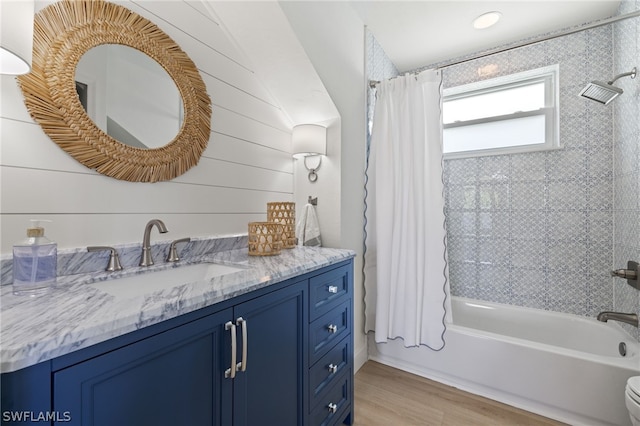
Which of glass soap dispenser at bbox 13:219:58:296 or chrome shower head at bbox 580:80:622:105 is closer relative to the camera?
glass soap dispenser at bbox 13:219:58:296

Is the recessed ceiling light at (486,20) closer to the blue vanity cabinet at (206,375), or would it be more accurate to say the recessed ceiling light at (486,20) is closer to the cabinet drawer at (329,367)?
the blue vanity cabinet at (206,375)

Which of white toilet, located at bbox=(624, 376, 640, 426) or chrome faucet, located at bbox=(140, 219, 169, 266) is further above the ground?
chrome faucet, located at bbox=(140, 219, 169, 266)

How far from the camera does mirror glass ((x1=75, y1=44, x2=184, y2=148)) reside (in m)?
0.98

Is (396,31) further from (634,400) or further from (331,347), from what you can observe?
(634,400)

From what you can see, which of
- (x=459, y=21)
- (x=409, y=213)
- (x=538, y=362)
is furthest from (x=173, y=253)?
(x=459, y=21)

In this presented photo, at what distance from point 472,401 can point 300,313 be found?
141cm

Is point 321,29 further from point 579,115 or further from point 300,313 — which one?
point 579,115

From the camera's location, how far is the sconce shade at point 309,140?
173cm

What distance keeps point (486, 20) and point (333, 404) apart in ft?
9.08

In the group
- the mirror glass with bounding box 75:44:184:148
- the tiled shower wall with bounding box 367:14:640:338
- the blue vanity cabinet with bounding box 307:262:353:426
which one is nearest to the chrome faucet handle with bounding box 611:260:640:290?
the tiled shower wall with bounding box 367:14:640:338

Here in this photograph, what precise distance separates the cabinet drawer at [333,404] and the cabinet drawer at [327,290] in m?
0.40

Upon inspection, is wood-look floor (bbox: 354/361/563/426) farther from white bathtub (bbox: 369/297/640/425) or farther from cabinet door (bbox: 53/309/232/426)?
cabinet door (bbox: 53/309/232/426)

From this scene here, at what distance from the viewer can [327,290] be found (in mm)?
1308

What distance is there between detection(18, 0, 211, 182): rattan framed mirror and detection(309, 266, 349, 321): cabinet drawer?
796 millimetres
